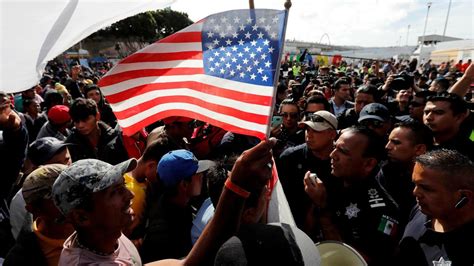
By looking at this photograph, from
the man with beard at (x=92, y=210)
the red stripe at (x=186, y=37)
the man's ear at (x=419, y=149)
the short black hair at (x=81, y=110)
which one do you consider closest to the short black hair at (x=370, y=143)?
the man's ear at (x=419, y=149)

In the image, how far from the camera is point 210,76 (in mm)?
2281

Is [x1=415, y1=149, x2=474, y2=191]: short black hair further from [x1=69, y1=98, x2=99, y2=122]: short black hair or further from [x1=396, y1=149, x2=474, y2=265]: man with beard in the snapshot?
[x1=69, y1=98, x2=99, y2=122]: short black hair

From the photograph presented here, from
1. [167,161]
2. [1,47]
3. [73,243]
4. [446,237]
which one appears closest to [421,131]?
[446,237]

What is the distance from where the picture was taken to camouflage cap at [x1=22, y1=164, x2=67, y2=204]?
203cm

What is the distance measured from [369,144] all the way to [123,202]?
6.43ft

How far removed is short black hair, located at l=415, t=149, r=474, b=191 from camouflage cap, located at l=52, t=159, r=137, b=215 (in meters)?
1.92

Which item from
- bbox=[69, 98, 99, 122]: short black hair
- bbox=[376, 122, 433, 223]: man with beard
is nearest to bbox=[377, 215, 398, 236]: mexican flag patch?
bbox=[376, 122, 433, 223]: man with beard

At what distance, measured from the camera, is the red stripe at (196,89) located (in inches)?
83.2

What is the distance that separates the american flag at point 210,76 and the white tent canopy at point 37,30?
0.42 metres

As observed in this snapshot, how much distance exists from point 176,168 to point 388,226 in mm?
1563

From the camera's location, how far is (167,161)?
252 cm

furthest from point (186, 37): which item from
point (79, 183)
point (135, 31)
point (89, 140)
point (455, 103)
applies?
point (135, 31)

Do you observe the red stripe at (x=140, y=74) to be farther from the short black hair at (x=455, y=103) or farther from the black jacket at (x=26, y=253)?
the short black hair at (x=455, y=103)

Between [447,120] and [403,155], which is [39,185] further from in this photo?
[447,120]
